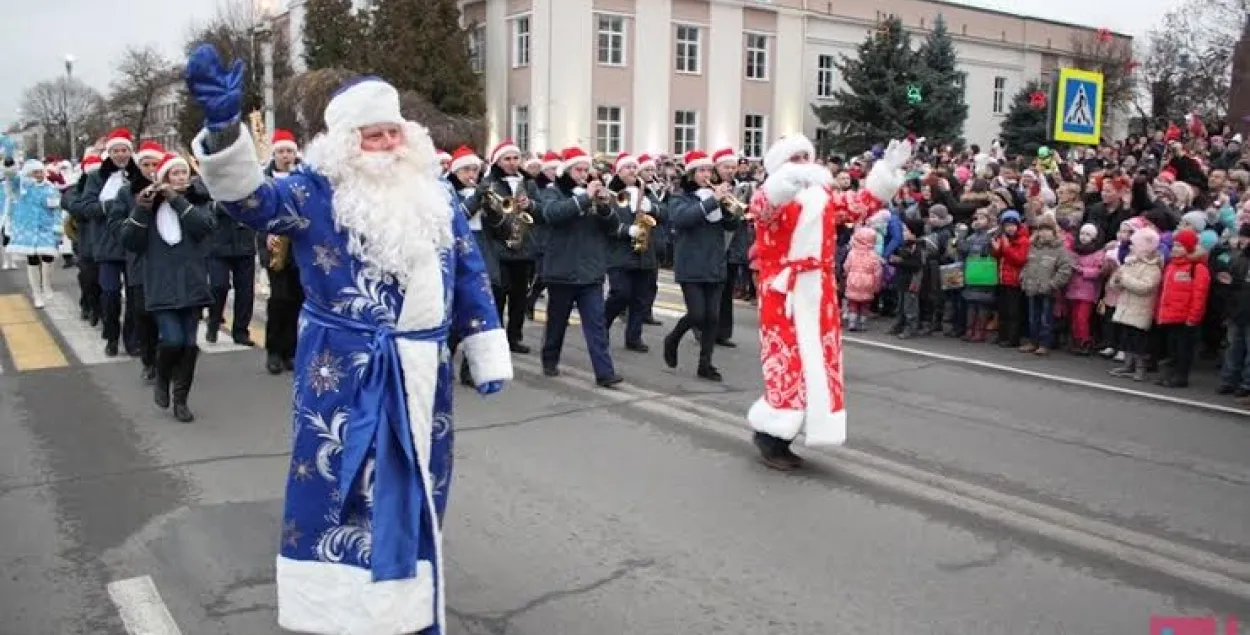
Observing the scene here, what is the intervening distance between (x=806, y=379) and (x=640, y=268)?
16.3ft

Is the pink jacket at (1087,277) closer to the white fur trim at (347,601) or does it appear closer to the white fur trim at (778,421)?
the white fur trim at (778,421)

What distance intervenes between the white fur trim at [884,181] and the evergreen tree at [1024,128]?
1478 inches

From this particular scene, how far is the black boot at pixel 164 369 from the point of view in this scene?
7949 mm

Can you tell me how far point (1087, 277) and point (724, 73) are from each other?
35.9 metres

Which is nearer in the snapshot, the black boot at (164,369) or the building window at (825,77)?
the black boot at (164,369)

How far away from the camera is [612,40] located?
42.7 m

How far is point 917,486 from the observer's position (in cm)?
629

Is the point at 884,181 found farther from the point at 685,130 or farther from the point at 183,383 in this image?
the point at 685,130

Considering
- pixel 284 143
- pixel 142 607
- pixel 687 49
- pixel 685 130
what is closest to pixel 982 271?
pixel 284 143

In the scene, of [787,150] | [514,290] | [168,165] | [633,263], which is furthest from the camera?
[633,263]

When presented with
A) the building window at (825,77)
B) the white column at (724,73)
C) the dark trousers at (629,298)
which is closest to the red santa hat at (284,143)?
the dark trousers at (629,298)

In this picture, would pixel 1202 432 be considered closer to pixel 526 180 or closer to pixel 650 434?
pixel 650 434

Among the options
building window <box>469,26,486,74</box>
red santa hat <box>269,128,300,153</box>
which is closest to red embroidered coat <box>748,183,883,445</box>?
red santa hat <box>269,128,300,153</box>

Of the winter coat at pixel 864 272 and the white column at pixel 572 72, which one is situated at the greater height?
the white column at pixel 572 72
